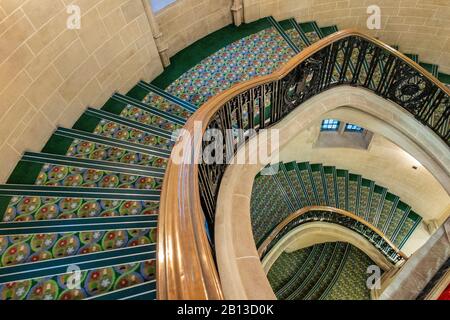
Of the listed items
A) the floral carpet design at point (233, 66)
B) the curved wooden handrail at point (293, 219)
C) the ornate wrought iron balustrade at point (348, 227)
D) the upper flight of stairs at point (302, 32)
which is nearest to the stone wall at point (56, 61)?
the floral carpet design at point (233, 66)

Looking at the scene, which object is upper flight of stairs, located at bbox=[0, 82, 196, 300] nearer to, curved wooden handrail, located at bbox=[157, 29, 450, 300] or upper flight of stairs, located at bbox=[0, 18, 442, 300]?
Answer: upper flight of stairs, located at bbox=[0, 18, 442, 300]

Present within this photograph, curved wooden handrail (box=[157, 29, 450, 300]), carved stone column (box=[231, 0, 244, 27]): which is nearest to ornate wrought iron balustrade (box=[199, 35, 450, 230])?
curved wooden handrail (box=[157, 29, 450, 300])

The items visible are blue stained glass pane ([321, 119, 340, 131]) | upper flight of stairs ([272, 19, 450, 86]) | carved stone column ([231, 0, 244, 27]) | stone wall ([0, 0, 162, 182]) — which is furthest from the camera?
blue stained glass pane ([321, 119, 340, 131])

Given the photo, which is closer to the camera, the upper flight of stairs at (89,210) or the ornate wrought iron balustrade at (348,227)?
the upper flight of stairs at (89,210)

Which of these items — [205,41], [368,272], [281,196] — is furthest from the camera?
[368,272]

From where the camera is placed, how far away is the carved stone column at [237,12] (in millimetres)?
4762

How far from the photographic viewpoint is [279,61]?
4.43 m

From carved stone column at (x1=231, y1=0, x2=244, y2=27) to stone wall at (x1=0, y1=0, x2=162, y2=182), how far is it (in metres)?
1.73

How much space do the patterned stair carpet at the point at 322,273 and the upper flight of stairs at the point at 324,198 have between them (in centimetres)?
143

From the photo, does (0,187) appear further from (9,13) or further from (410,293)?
(410,293)

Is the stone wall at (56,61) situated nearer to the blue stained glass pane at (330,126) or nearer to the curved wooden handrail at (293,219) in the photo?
the curved wooden handrail at (293,219)

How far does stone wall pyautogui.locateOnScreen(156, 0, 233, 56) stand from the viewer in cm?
409
